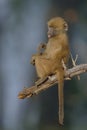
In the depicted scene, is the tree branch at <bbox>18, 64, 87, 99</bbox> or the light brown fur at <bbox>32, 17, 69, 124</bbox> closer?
the tree branch at <bbox>18, 64, 87, 99</bbox>

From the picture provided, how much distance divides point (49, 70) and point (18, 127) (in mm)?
5321

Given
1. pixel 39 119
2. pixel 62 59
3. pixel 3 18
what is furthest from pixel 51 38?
pixel 3 18

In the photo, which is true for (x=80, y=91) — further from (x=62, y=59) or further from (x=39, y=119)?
(x=62, y=59)

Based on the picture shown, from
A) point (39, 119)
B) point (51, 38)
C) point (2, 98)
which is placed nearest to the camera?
point (51, 38)

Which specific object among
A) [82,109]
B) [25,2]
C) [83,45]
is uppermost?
[25,2]

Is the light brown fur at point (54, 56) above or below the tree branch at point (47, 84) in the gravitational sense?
above

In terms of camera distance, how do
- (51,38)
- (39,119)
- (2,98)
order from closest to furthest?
1. (51,38)
2. (39,119)
3. (2,98)

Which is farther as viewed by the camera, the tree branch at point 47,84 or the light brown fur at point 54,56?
the light brown fur at point 54,56

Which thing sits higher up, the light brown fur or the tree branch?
the light brown fur

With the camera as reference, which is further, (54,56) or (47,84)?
(54,56)

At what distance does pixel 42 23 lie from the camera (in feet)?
33.6

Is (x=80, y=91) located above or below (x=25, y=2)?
below

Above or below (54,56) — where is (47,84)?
below

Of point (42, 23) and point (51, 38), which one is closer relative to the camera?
point (51, 38)
